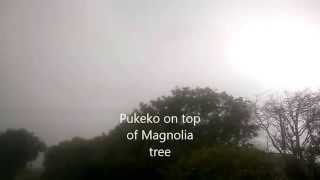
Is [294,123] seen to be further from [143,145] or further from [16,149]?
[16,149]

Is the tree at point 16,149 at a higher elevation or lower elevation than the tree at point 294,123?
lower

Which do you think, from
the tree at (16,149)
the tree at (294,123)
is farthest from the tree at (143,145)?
the tree at (294,123)

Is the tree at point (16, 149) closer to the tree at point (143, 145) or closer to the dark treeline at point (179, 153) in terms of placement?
the dark treeline at point (179, 153)

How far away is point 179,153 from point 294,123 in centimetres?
220

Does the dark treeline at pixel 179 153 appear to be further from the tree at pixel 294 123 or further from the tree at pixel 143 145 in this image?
the tree at pixel 294 123

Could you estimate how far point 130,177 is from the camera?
5.96 m

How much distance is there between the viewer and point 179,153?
19.5 ft

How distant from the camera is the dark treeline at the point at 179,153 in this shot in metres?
5.85

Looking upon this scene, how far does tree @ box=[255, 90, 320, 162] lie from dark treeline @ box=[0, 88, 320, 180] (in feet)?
0.53

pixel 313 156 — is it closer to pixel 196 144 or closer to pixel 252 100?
pixel 252 100

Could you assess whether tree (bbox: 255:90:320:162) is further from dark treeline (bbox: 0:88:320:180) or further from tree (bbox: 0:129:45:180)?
tree (bbox: 0:129:45:180)

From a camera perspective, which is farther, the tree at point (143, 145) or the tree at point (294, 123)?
the tree at point (294, 123)

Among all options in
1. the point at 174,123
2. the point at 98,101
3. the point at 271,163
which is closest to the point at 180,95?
the point at 174,123

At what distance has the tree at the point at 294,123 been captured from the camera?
260 inches
